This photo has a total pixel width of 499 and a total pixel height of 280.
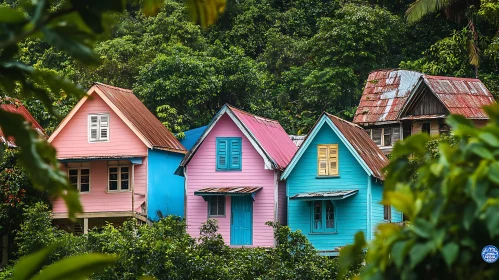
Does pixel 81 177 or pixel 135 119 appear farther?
pixel 81 177

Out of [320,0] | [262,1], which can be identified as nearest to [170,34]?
[262,1]

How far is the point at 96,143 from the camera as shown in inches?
1109

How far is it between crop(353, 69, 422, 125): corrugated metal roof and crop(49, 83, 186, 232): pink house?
7.77 metres

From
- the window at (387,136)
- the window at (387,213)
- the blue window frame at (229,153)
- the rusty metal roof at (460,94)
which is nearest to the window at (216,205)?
the blue window frame at (229,153)

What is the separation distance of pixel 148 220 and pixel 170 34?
1358cm

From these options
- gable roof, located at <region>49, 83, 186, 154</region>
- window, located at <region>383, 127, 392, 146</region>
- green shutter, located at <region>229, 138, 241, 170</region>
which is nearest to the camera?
green shutter, located at <region>229, 138, 241, 170</region>

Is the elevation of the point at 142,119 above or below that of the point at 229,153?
above

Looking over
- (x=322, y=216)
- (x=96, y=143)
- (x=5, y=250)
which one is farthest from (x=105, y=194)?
(x=322, y=216)

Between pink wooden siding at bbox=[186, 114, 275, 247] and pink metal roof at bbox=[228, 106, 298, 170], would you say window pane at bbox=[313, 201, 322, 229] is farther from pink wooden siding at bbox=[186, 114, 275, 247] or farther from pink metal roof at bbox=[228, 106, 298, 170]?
pink metal roof at bbox=[228, 106, 298, 170]

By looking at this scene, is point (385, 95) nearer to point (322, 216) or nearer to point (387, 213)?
point (387, 213)

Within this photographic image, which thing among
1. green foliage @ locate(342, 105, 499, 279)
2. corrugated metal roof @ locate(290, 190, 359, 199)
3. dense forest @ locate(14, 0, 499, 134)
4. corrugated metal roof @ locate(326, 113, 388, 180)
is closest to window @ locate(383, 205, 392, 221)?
corrugated metal roof @ locate(326, 113, 388, 180)

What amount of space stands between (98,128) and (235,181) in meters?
4.57

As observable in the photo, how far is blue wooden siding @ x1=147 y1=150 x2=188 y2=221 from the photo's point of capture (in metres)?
28.7

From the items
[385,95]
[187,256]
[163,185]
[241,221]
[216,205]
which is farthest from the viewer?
[385,95]
